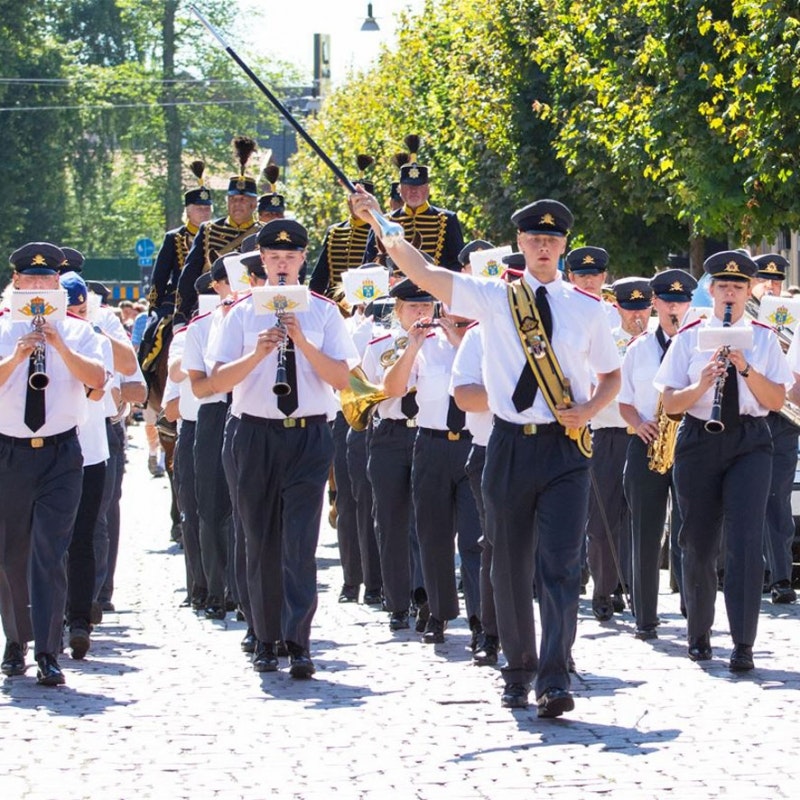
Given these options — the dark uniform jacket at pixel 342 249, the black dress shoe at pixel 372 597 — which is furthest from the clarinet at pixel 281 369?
the dark uniform jacket at pixel 342 249

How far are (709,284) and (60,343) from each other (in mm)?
3341

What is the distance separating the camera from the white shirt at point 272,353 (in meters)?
12.1

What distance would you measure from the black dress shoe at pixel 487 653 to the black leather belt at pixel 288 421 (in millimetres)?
1433

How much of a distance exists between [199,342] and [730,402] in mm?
3110

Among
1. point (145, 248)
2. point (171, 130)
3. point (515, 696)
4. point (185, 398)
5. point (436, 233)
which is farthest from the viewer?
point (171, 130)

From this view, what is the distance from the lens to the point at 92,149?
3450 inches

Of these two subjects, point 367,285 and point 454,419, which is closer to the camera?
point 454,419

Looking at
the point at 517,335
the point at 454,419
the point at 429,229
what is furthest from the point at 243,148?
the point at 517,335

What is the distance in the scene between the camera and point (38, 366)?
38.4 feet

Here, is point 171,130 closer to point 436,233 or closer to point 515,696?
point 436,233

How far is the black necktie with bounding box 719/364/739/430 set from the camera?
1226 cm

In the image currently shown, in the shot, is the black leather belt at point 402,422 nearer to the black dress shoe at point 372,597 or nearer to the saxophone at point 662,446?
the saxophone at point 662,446

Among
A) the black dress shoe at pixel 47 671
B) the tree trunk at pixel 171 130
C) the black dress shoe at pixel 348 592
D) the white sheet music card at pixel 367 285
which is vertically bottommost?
the black dress shoe at pixel 348 592

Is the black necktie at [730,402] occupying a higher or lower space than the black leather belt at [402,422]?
higher
